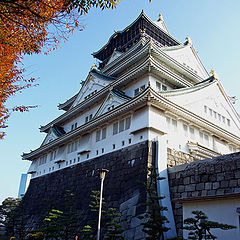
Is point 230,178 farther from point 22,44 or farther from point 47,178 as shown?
point 47,178

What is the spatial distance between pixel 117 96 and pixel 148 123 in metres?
4.70

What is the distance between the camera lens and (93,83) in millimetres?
26297

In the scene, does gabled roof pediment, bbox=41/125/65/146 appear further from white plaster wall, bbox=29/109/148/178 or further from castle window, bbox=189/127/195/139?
castle window, bbox=189/127/195/139

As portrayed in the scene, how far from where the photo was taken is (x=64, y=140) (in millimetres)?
24016

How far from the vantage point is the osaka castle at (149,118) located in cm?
1602

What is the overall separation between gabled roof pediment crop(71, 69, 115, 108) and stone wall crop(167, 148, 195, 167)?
10566 mm

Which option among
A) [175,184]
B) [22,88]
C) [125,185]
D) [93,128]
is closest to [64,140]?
[93,128]

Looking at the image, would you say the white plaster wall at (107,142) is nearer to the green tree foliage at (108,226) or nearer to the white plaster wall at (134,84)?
the white plaster wall at (134,84)

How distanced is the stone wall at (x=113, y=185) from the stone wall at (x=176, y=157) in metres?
1.57

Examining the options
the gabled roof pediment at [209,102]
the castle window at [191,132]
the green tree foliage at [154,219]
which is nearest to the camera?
the green tree foliage at [154,219]

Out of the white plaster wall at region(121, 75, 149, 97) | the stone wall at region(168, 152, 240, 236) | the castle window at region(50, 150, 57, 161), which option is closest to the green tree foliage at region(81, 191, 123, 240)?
the stone wall at region(168, 152, 240, 236)

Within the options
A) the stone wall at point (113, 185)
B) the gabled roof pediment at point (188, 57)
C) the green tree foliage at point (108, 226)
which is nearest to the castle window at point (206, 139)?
the stone wall at point (113, 185)

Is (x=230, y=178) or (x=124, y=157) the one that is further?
(x=124, y=157)

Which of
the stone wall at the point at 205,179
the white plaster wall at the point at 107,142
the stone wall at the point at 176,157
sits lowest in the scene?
the stone wall at the point at 205,179
